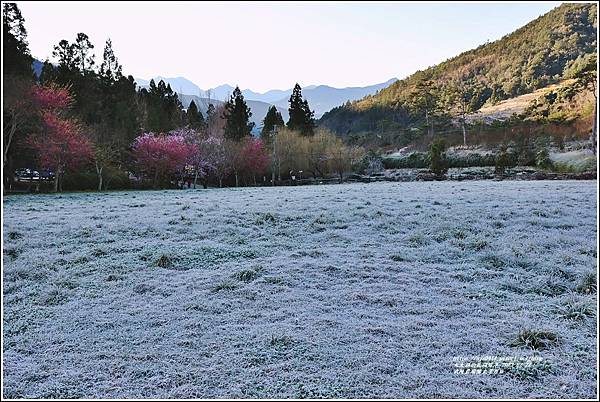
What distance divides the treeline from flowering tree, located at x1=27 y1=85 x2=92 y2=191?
1.5 inches

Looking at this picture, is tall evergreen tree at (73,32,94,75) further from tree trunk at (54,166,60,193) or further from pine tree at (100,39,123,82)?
tree trunk at (54,166,60,193)

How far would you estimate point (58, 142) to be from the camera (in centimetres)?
1513

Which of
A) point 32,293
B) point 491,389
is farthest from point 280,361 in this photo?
point 32,293

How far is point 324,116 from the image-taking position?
65688mm

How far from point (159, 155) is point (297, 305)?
18.1m

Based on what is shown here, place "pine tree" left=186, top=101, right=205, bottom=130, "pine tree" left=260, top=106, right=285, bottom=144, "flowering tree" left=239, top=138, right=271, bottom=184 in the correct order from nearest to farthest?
"flowering tree" left=239, top=138, right=271, bottom=184, "pine tree" left=260, top=106, right=285, bottom=144, "pine tree" left=186, top=101, right=205, bottom=130

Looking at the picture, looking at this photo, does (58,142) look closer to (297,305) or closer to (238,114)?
(238,114)

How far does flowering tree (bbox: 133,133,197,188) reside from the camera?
780 inches

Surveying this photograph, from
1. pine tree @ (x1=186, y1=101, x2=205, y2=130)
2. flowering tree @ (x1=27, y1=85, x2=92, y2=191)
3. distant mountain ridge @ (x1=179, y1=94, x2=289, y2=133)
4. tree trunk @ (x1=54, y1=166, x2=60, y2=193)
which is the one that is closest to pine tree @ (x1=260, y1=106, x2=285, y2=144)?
distant mountain ridge @ (x1=179, y1=94, x2=289, y2=133)

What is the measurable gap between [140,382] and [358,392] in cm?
131

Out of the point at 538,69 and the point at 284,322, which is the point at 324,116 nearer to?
the point at 538,69

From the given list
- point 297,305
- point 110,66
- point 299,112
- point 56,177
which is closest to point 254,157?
point 299,112

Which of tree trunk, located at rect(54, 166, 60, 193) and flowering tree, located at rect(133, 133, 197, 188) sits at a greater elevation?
flowering tree, located at rect(133, 133, 197, 188)

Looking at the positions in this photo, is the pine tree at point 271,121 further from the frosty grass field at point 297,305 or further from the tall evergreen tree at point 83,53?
the frosty grass field at point 297,305
